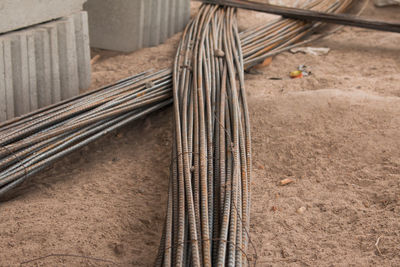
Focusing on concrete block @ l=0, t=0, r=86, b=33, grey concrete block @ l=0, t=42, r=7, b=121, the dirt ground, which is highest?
concrete block @ l=0, t=0, r=86, b=33

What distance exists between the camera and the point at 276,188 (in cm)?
302

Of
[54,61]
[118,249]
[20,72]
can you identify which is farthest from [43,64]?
[118,249]

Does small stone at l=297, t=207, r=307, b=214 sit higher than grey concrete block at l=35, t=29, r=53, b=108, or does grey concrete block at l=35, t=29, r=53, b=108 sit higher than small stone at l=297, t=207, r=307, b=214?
grey concrete block at l=35, t=29, r=53, b=108

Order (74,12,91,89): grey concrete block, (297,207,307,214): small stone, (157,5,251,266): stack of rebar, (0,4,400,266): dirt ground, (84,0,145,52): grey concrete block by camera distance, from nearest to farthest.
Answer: (157,5,251,266): stack of rebar → (0,4,400,266): dirt ground → (297,207,307,214): small stone → (74,12,91,89): grey concrete block → (84,0,145,52): grey concrete block

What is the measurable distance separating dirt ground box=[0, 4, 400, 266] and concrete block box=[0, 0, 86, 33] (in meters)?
0.78

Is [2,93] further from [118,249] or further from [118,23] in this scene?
[118,23]

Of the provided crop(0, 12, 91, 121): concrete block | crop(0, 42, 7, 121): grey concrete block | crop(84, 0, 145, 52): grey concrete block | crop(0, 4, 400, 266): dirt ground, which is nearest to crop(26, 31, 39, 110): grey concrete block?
crop(0, 12, 91, 121): concrete block

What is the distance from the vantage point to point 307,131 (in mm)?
3461

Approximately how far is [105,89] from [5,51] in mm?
767

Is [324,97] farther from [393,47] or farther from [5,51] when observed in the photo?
[5,51]

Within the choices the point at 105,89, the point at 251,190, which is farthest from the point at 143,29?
the point at 251,190

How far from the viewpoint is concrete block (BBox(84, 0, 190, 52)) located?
16.2 ft

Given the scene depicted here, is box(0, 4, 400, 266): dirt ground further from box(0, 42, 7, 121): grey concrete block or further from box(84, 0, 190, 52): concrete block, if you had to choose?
box(84, 0, 190, 52): concrete block

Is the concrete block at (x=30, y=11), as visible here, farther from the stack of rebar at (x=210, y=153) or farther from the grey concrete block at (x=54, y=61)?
the stack of rebar at (x=210, y=153)
